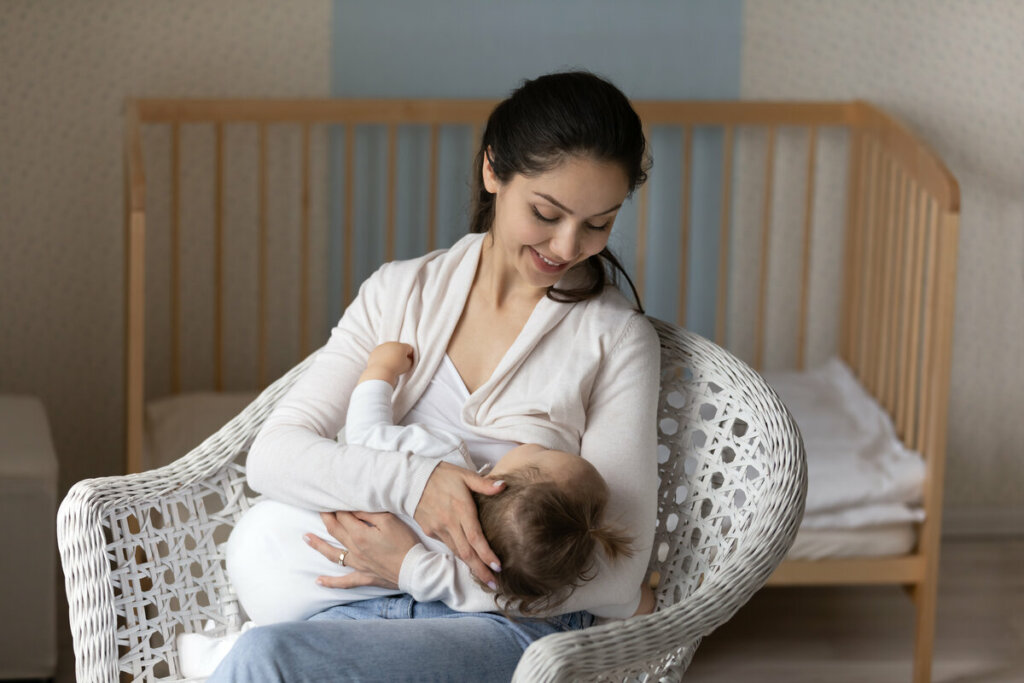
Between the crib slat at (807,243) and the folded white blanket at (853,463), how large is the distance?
0.88 ft

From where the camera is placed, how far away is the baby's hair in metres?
1.31

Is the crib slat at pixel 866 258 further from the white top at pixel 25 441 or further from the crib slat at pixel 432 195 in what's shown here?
the white top at pixel 25 441

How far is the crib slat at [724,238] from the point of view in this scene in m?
2.96

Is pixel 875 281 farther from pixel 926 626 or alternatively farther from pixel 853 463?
pixel 926 626

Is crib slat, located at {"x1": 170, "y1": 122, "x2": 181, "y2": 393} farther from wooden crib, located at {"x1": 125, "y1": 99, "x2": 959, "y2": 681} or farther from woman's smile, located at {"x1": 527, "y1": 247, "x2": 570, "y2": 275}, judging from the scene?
woman's smile, located at {"x1": 527, "y1": 247, "x2": 570, "y2": 275}

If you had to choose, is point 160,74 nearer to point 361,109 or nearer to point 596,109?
point 361,109

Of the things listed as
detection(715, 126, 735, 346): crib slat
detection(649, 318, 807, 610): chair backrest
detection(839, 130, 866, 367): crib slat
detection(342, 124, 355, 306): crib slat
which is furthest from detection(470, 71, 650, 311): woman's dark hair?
detection(839, 130, 866, 367): crib slat

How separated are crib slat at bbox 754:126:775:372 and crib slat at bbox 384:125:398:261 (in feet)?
2.89

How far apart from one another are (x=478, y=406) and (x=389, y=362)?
4.9 inches

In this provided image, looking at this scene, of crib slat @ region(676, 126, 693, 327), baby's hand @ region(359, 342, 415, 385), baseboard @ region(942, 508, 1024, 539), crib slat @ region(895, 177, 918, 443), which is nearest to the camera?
baby's hand @ region(359, 342, 415, 385)

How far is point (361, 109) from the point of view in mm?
2811

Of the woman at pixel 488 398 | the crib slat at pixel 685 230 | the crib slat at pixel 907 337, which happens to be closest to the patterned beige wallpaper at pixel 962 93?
the crib slat at pixel 685 230

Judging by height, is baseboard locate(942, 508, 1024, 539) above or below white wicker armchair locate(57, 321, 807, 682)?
below

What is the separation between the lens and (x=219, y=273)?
2.83m
